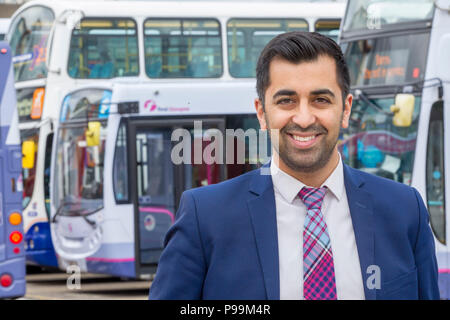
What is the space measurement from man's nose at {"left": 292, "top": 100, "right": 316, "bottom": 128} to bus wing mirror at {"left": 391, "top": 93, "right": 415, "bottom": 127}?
7422 millimetres

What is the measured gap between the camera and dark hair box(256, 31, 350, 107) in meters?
2.52

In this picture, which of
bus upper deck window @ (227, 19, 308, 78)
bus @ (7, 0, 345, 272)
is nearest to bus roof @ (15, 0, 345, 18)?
bus @ (7, 0, 345, 272)

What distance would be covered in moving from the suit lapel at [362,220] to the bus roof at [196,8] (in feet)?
44.4

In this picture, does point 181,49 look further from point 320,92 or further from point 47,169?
point 320,92

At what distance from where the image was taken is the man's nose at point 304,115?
97.8 inches

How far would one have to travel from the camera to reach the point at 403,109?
977cm

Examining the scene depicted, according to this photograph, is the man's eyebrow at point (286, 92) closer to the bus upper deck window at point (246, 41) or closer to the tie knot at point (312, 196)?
the tie knot at point (312, 196)

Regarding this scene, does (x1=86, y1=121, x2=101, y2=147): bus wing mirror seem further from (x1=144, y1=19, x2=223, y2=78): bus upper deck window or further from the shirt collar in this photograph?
the shirt collar

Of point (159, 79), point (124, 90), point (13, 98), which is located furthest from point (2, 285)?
point (159, 79)

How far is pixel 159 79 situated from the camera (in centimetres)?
1584

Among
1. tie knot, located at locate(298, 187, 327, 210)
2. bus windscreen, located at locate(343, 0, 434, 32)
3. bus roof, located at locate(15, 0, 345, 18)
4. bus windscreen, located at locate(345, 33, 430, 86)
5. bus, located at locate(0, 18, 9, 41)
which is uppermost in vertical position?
bus, located at locate(0, 18, 9, 41)

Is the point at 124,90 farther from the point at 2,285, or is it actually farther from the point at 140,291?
the point at 2,285

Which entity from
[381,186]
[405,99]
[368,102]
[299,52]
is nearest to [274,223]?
[381,186]
